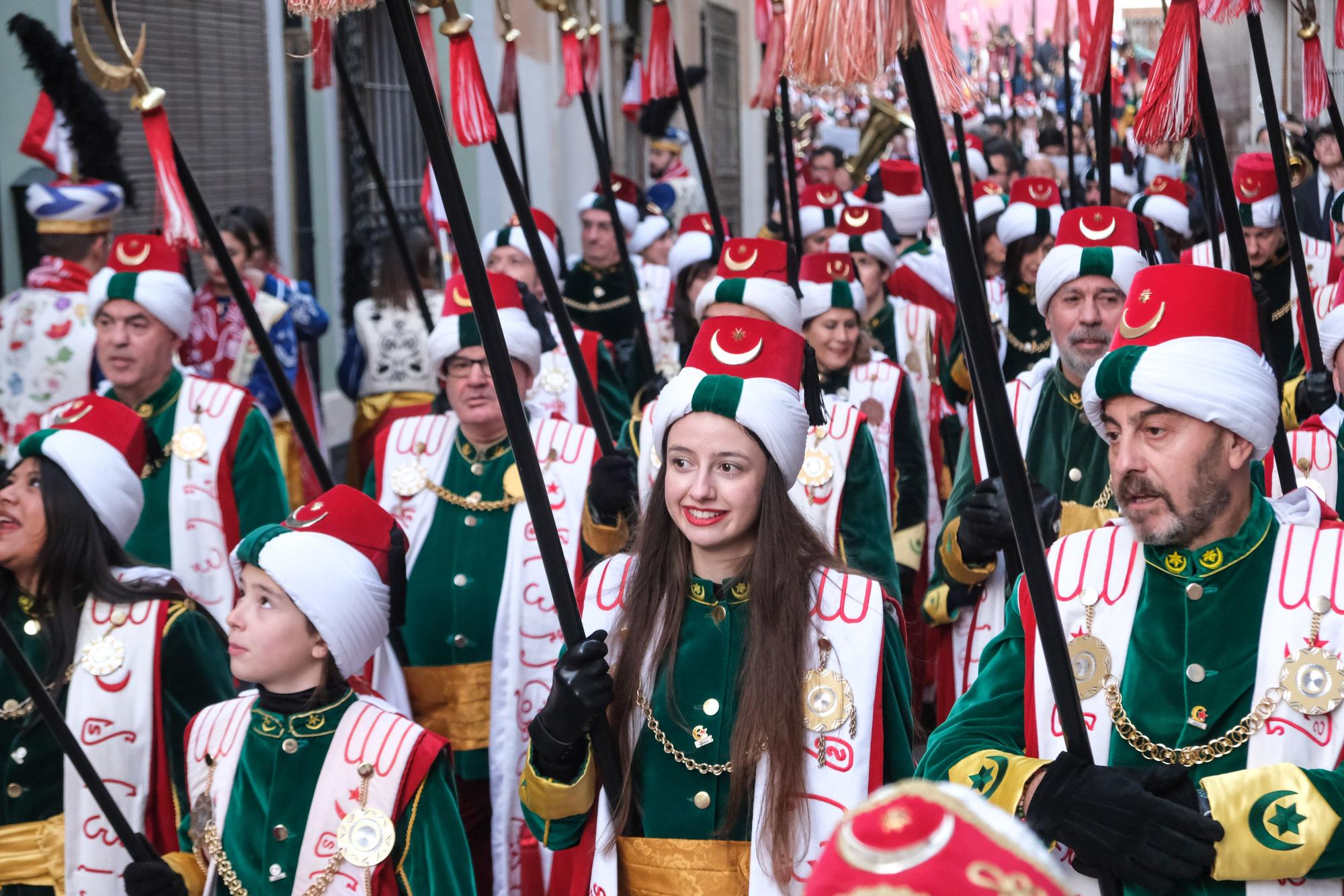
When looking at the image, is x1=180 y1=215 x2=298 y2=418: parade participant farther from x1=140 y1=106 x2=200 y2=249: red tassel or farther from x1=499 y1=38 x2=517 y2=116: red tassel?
Answer: x1=140 y1=106 x2=200 y2=249: red tassel

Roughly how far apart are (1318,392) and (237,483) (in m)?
3.23

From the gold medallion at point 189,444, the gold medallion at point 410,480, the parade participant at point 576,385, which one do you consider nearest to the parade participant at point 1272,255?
the parade participant at point 576,385

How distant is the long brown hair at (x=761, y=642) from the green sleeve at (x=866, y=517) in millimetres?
1390

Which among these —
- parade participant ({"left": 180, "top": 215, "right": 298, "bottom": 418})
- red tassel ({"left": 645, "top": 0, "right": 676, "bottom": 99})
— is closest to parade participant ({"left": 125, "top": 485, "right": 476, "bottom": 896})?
red tassel ({"left": 645, "top": 0, "right": 676, "bottom": 99})

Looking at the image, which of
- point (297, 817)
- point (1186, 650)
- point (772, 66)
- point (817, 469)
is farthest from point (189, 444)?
point (1186, 650)

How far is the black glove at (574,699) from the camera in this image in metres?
2.79

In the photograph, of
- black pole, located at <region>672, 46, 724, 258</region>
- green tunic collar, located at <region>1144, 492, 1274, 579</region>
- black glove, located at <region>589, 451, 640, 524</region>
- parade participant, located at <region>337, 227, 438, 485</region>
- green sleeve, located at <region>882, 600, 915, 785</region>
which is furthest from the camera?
parade participant, located at <region>337, 227, 438, 485</region>

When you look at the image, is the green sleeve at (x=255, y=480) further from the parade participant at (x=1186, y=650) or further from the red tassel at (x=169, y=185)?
the parade participant at (x=1186, y=650)

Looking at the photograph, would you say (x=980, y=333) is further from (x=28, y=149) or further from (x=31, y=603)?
(x=28, y=149)

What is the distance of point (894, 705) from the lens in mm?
3107

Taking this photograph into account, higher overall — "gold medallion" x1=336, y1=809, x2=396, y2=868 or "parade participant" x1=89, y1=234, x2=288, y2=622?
"parade participant" x1=89, y1=234, x2=288, y2=622

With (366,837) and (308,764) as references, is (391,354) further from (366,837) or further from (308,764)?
(366,837)

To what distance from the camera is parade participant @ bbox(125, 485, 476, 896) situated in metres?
3.21

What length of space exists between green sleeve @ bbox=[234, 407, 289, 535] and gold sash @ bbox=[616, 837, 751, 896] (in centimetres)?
246
